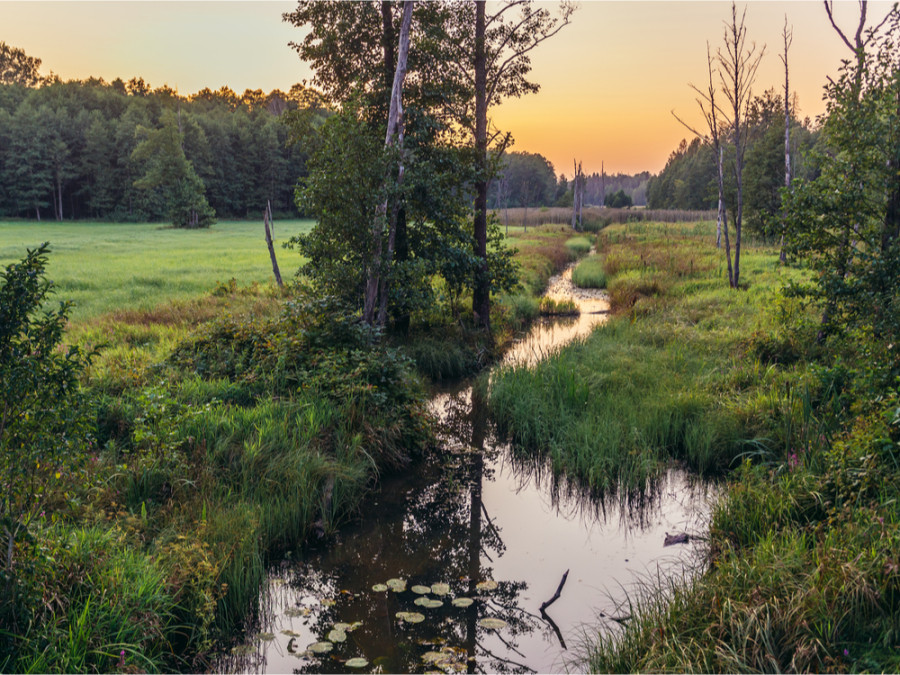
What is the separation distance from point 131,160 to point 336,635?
80.0 m

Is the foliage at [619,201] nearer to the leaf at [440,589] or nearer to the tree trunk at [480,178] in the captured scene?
the tree trunk at [480,178]

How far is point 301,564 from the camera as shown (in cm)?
615

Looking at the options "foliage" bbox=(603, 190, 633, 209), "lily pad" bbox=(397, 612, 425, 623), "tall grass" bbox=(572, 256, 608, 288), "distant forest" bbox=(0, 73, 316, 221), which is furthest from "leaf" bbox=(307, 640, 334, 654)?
"foliage" bbox=(603, 190, 633, 209)

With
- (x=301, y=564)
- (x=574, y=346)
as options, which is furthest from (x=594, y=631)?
(x=574, y=346)

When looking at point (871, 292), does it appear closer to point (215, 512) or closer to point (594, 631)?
point (594, 631)

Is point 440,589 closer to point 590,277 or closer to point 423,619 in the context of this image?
point 423,619

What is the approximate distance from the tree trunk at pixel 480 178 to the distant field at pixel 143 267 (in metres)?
8.32

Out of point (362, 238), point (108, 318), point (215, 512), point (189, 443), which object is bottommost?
point (215, 512)

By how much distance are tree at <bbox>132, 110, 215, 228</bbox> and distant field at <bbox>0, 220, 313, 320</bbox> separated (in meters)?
18.8

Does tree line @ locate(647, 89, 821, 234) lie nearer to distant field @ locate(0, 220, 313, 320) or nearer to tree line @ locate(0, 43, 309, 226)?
distant field @ locate(0, 220, 313, 320)

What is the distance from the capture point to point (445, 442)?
9750 mm

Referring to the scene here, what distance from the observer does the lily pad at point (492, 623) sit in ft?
16.9

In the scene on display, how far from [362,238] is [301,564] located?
6330 millimetres

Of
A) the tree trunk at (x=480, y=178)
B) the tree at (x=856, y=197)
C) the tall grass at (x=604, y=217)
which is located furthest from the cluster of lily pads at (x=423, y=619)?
the tall grass at (x=604, y=217)
